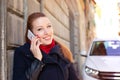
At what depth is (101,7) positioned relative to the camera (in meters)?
48.5

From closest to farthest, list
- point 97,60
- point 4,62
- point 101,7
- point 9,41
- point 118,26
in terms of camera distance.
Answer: point 4,62, point 9,41, point 97,60, point 101,7, point 118,26

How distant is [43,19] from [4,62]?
3.26 ft

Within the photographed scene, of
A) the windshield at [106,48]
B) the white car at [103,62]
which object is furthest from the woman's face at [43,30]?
the windshield at [106,48]

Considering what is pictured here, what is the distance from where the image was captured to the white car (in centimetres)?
890

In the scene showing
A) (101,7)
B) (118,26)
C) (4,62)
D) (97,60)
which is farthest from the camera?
(118,26)

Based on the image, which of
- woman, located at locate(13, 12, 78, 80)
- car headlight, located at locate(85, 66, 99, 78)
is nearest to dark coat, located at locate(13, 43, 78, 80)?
woman, located at locate(13, 12, 78, 80)

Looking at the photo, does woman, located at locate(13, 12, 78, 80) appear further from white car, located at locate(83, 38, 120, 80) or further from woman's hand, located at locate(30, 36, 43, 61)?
white car, located at locate(83, 38, 120, 80)

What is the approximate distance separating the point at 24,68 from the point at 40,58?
0.14m

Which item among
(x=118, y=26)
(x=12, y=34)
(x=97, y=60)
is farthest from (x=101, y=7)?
(x=12, y=34)

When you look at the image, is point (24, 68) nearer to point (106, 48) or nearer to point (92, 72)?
point (92, 72)

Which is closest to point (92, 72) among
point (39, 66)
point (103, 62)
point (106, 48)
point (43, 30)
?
point (103, 62)

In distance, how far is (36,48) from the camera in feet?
9.77

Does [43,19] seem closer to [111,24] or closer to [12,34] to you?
[12,34]

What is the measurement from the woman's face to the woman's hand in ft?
0.14
